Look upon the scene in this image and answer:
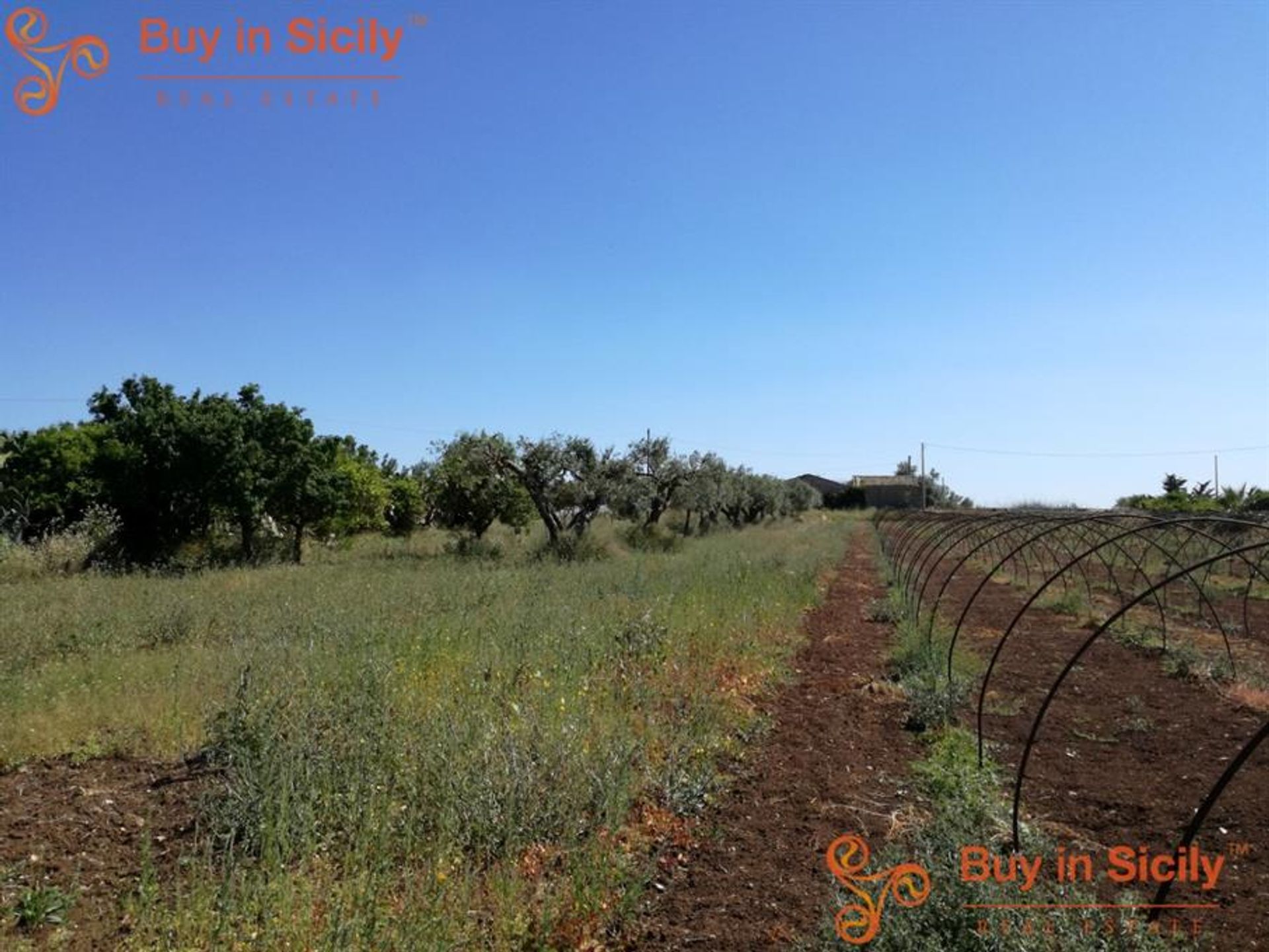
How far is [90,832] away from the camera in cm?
411

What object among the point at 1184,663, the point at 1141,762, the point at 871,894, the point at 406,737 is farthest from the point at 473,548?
the point at 871,894

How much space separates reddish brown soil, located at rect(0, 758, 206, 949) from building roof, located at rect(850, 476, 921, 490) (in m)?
75.0

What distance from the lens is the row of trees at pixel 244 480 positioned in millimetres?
18297

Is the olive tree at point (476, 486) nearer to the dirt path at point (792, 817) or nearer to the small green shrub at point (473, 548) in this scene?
the small green shrub at point (473, 548)

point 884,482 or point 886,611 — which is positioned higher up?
point 884,482

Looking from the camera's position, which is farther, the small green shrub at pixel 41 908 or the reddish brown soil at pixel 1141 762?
the reddish brown soil at pixel 1141 762

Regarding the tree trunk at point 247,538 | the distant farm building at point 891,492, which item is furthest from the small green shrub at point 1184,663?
the distant farm building at point 891,492

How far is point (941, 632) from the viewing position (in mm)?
10766

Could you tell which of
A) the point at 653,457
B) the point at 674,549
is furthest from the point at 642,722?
the point at 653,457

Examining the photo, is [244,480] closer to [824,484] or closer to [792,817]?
[792,817]

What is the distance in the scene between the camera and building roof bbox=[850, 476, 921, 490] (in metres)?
76.0

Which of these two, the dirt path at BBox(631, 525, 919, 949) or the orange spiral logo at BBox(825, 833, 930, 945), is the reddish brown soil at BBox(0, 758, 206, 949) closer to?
the dirt path at BBox(631, 525, 919, 949)

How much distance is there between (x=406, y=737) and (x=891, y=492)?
249ft

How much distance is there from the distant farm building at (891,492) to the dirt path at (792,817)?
222ft
